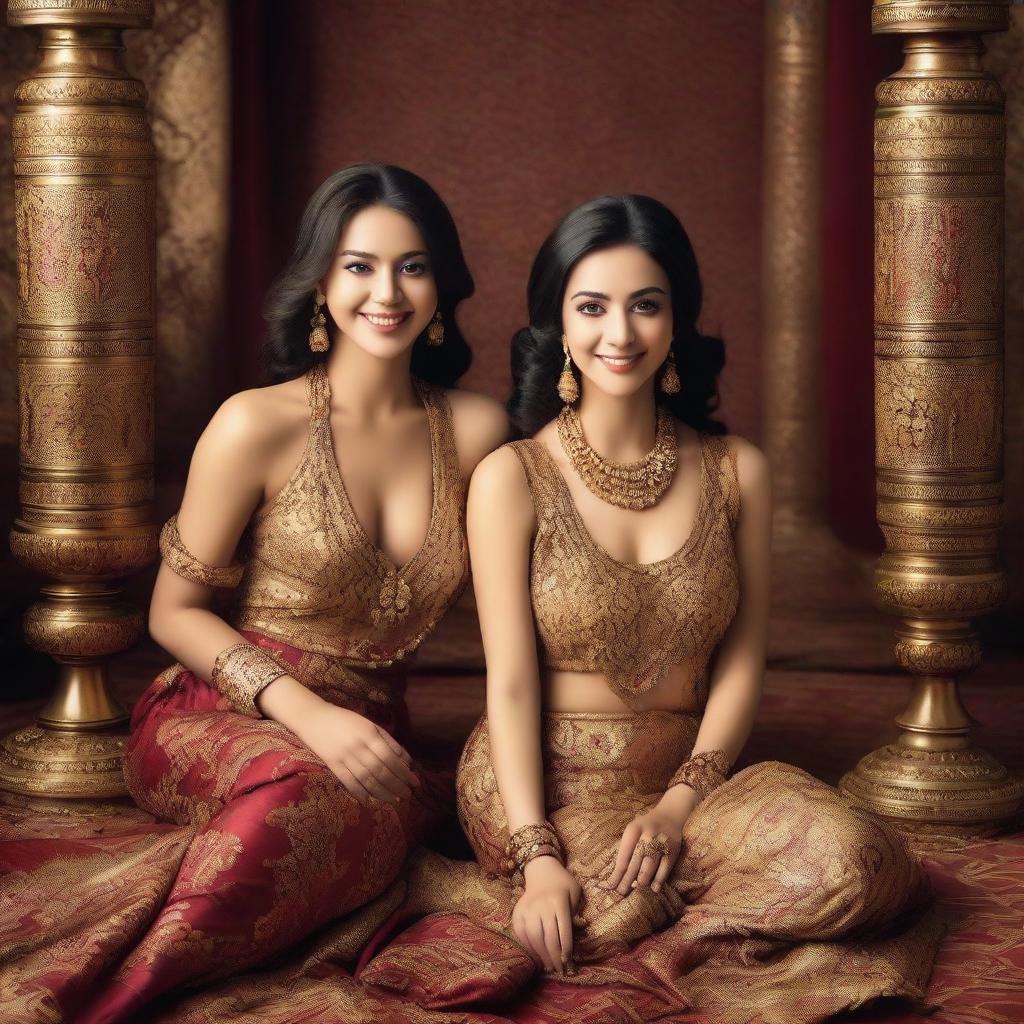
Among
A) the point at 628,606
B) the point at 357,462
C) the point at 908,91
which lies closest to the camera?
the point at 628,606

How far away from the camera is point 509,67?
4.80 metres

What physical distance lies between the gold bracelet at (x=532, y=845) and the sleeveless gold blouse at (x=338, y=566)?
0.52 metres

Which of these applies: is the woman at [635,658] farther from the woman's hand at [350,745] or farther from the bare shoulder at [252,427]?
the bare shoulder at [252,427]

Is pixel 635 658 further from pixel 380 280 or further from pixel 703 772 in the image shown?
pixel 380 280

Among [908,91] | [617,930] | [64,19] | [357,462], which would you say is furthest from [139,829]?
[908,91]

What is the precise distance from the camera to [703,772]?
10.1 feet

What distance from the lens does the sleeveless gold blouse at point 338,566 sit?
326 cm

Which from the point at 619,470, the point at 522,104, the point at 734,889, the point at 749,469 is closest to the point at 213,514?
the point at 619,470

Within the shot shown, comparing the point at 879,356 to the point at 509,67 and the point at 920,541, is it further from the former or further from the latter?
the point at 509,67

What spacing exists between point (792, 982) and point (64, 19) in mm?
2234

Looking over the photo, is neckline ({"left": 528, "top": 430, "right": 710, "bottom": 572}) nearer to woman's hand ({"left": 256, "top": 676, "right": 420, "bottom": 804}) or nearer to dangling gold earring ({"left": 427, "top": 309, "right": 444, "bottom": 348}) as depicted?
dangling gold earring ({"left": 427, "top": 309, "right": 444, "bottom": 348})

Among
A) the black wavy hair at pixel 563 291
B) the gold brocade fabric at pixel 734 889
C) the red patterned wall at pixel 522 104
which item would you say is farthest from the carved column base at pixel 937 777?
the red patterned wall at pixel 522 104

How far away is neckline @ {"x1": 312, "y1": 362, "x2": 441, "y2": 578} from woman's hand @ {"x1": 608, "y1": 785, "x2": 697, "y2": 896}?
2.07 feet

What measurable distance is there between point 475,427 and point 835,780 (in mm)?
1140
